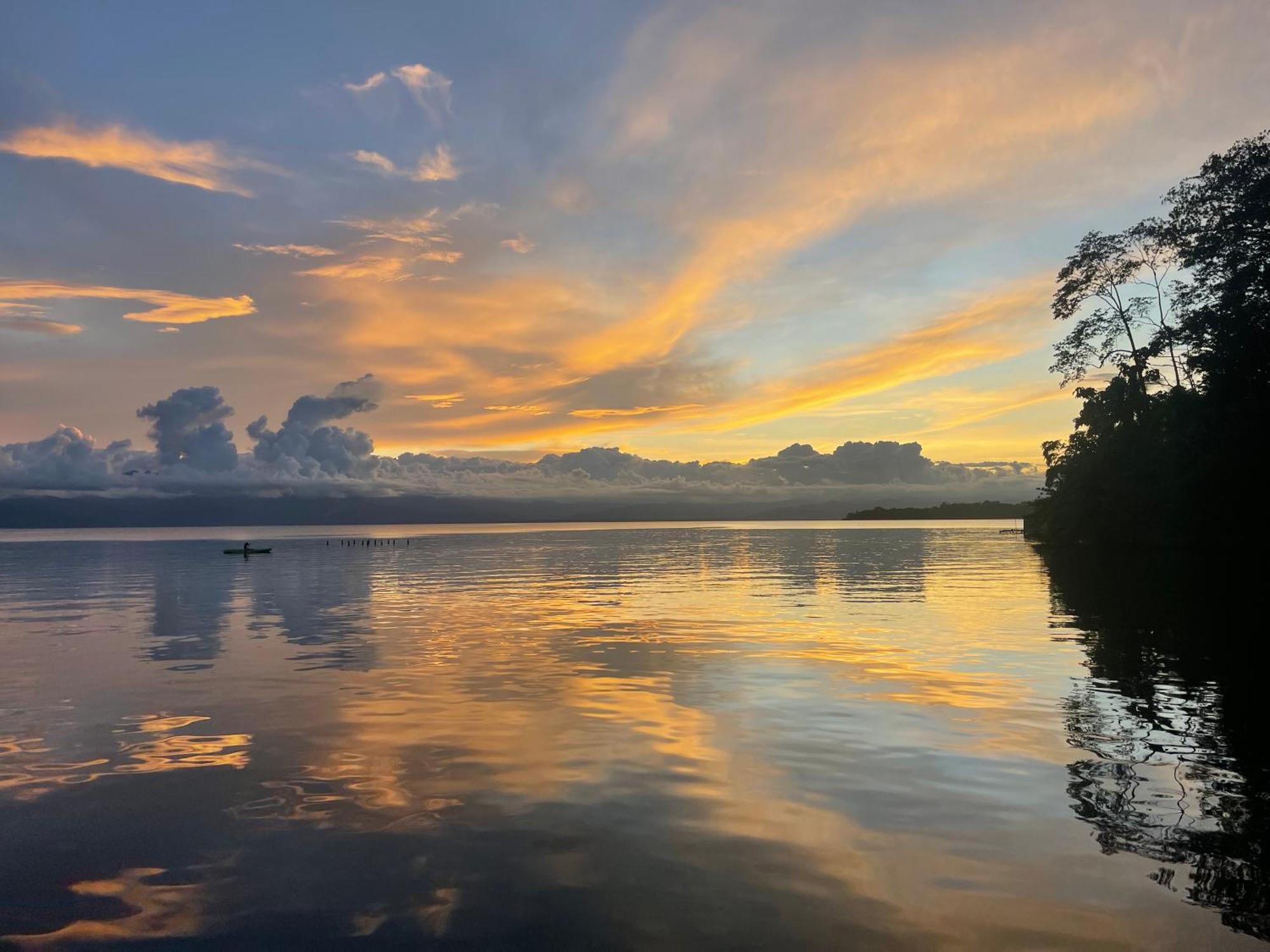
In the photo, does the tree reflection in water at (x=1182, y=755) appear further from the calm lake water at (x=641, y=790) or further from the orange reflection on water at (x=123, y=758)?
the orange reflection on water at (x=123, y=758)

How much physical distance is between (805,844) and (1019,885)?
296cm

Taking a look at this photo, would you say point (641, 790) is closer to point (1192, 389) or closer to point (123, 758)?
point (123, 758)

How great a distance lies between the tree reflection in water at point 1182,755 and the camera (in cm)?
1132

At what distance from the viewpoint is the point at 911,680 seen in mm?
26188

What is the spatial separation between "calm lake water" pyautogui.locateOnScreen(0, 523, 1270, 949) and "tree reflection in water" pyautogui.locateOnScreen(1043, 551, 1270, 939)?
0.31 ft

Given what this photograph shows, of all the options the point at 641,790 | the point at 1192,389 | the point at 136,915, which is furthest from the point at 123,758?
the point at 1192,389

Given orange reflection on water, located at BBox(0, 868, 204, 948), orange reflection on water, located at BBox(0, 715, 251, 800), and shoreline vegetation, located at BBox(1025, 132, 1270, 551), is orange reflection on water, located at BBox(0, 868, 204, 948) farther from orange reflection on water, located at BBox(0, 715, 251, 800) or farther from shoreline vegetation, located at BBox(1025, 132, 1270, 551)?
shoreline vegetation, located at BBox(1025, 132, 1270, 551)

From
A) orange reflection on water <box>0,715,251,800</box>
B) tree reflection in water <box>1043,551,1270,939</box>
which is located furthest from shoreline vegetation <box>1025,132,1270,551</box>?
orange reflection on water <box>0,715,251,800</box>

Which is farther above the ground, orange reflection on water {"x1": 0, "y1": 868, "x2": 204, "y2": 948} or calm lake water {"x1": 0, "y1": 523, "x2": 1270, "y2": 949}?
orange reflection on water {"x1": 0, "y1": 868, "x2": 204, "y2": 948}

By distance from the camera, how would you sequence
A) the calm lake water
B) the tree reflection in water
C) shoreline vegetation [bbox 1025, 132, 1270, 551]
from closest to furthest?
the calm lake water → the tree reflection in water → shoreline vegetation [bbox 1025, 132, 1270, 551]

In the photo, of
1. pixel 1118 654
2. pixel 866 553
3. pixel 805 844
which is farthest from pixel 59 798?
pixel 866 553

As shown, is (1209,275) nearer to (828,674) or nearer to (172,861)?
(828,674)

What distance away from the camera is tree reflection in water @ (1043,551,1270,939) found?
1132cm

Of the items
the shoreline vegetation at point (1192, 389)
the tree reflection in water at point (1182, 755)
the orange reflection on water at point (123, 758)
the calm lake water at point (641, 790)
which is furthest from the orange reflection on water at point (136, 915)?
the shoreline vegetation at point (1192, 389)
